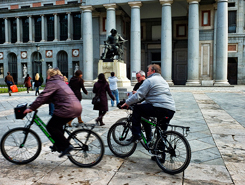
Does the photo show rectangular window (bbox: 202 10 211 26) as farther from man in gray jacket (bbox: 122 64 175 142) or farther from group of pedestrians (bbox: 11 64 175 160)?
man in gray jacket (bbox: 122 64 175 142)

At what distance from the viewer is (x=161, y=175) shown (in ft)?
12.2

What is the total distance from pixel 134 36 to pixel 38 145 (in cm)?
2353

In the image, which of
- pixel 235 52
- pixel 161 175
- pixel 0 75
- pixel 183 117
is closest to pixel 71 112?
pixel 161 175

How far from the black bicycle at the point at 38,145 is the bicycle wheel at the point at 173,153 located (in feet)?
3.11

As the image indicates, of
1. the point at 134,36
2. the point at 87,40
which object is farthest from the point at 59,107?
the point at 87,40

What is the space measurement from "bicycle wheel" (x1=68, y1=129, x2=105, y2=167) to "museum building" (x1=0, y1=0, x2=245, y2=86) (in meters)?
22.8

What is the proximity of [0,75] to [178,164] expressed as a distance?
135 ft

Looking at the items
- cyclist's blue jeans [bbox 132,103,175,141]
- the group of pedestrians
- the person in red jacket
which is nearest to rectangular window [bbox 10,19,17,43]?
the group of pedestrians

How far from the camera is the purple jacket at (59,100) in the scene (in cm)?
377

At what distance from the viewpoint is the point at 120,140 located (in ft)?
15.1

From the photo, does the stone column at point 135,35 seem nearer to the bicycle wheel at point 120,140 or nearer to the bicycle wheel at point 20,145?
the bicycle wheel at point 120,140

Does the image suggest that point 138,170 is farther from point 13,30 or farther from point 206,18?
point 13,30

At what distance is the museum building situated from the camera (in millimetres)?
25891

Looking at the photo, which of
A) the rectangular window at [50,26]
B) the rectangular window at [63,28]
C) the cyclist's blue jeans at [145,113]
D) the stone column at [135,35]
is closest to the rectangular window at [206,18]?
the stone column at [135,35]
